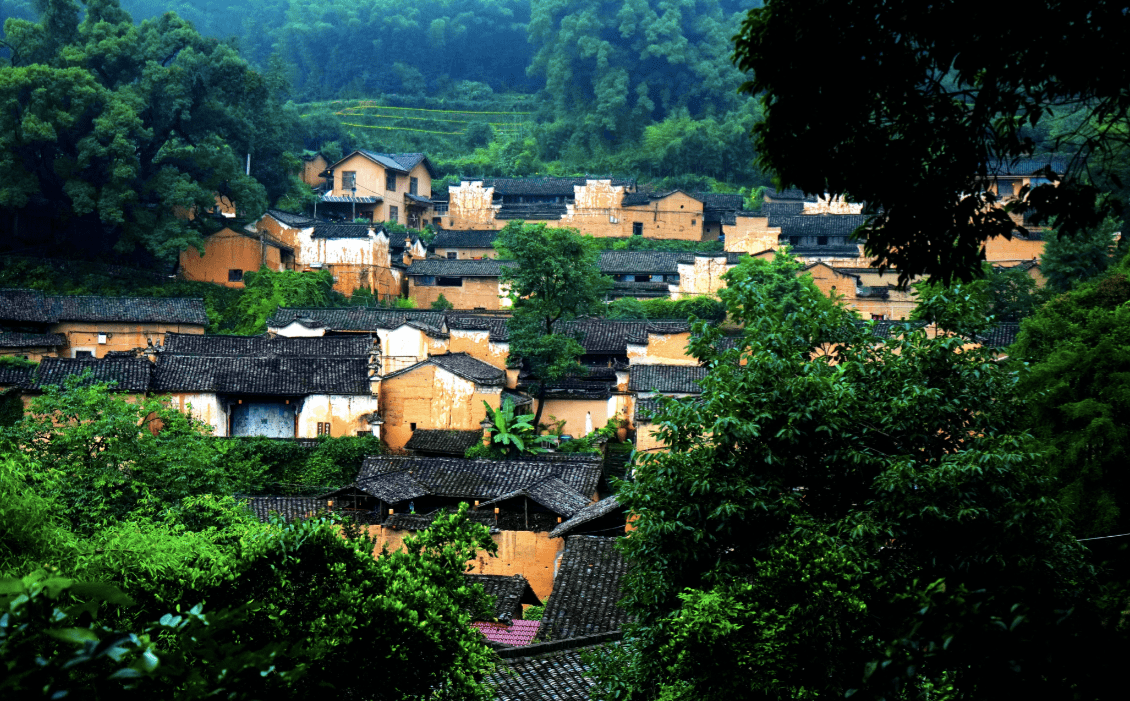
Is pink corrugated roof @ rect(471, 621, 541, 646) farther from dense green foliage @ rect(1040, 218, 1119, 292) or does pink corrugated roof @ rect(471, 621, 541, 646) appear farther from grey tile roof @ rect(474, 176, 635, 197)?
grey tile roof @ rect(474, 176, 635, 197)

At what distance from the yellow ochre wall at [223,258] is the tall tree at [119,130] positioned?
0.79m

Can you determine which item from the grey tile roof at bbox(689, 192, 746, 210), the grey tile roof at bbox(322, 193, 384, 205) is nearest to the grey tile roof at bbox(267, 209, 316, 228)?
the grey tile roof at bbox(322, 193, 384, 205)

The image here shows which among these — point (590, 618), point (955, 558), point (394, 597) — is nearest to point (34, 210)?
point (590, 618)

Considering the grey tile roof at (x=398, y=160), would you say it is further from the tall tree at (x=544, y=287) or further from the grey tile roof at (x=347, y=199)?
the tall tree at (x=544, y=287)

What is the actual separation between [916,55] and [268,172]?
40.3m

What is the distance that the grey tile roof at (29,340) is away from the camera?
29.8 m

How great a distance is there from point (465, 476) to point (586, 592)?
8.23m

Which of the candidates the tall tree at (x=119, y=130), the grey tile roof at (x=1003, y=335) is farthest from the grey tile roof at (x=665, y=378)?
the tall tree at (x=119, y=130)

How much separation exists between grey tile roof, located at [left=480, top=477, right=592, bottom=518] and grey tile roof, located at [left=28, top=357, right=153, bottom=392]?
10423 millimetres

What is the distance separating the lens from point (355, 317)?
3253 cm

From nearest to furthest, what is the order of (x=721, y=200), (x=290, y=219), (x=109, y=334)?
(x=109, y=334), (x=290, y=219), (x=721, y=200)

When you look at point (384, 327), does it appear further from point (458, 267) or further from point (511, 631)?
point (511, 631)

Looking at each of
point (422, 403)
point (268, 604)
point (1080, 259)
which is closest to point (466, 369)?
point (422, 403)

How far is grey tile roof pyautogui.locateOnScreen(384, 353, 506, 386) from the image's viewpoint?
2872 centimetres
